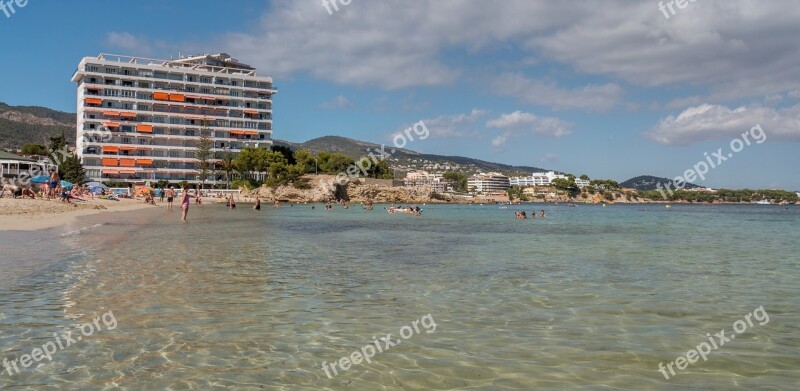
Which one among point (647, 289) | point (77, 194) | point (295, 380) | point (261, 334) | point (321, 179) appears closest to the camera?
point (295, 380)

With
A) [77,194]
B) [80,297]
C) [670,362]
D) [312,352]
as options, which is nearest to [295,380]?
[312,352]

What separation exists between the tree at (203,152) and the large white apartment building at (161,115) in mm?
1321

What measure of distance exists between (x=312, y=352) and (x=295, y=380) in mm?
1067

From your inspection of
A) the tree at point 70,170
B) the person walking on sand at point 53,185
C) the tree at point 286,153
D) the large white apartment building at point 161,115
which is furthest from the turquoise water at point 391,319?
the tree at point 286,153

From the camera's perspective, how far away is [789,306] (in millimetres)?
10570

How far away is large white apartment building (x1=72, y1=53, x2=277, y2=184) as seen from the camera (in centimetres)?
11181

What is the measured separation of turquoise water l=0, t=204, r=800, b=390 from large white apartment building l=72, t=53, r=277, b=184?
4148 inches

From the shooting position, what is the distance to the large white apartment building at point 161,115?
111812 mm

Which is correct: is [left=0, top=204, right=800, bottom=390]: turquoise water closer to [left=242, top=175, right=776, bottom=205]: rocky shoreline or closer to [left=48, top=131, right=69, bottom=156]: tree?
[left=242, top=175, right=776, bottom=205]: rocky shoreline

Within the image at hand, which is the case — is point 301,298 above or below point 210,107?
below

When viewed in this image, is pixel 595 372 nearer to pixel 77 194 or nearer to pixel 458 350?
pixel 458 350

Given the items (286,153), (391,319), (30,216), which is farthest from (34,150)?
(391,319)

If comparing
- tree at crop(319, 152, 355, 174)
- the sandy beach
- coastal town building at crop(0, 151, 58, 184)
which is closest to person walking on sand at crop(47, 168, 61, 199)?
the sandy beach

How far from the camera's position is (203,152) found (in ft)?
370
